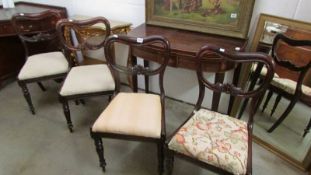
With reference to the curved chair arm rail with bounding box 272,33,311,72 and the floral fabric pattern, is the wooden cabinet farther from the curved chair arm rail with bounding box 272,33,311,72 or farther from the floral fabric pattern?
the curved chair arm rail with bounding box 272,33,311,72

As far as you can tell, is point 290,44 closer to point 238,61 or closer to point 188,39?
point 238,61

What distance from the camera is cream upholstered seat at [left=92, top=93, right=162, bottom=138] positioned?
1.33 metres

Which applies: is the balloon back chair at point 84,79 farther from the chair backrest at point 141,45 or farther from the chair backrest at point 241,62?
the chair backrest at point 241,62

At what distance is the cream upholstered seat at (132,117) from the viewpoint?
4.36 feet

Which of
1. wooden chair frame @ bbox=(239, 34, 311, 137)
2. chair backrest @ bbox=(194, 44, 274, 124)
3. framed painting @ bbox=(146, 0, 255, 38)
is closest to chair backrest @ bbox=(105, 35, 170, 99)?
chair backrest @ bbox=(194, 44, 274, 124)

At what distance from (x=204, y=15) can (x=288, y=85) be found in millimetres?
797

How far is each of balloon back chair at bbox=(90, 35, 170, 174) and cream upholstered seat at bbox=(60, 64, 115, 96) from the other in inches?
7.2

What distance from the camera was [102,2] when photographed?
2.22 m

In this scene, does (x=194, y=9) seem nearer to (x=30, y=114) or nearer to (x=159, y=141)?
(x=159, y=141)

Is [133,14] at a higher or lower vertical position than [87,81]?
higher

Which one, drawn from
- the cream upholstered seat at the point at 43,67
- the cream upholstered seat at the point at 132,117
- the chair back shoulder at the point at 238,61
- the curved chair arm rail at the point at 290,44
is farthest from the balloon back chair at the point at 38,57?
the curved chair arm rail at the point at 290,44

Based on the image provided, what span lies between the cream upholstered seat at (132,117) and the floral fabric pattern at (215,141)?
0.17 m

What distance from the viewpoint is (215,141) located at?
1.22 m

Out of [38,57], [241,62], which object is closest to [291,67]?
[241,62]
